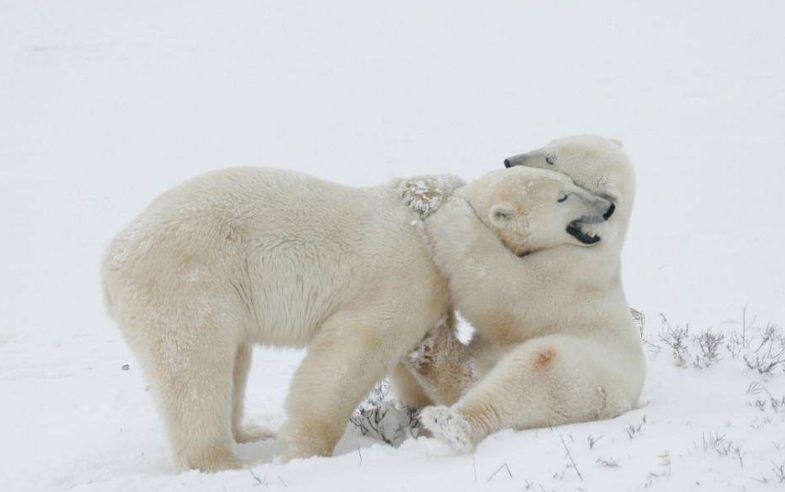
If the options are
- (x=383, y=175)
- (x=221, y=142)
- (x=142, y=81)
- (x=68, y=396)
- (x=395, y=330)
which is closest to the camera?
(x=395, y=330)

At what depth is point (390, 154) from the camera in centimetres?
1581

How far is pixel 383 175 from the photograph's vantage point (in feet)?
48.9

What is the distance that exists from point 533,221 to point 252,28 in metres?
17.1

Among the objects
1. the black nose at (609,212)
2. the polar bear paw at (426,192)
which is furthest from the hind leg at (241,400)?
the black nose at (609,212)

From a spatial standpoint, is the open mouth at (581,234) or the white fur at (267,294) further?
the open mouth at (581,234)

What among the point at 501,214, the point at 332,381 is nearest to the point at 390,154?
the point at 501,214

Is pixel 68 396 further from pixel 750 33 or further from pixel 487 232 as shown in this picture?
pixel 750 33

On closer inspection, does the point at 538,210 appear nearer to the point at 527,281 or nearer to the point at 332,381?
the point at 527,281

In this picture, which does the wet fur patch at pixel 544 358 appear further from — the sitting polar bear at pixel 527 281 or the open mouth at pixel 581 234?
the open mouth at pixel 581 234

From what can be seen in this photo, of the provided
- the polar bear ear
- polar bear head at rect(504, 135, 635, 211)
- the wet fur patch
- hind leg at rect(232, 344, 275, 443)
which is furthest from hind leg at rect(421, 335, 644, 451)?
hind leg at rect(232, 344, 275, 443)

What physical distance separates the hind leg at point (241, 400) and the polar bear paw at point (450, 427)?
1.38 meters

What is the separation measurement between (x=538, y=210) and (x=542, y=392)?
1.09m

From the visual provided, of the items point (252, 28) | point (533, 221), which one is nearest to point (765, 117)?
point (252, 28)

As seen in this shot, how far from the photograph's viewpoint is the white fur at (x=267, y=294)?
15.4 feet
